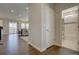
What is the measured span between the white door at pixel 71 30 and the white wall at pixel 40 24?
0.25 metres

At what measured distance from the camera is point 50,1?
2.42m

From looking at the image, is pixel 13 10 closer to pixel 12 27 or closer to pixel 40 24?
pixel 12 27

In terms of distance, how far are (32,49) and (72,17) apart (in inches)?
37.8

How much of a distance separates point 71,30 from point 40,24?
593 millimetres

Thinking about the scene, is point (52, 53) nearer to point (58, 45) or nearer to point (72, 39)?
point (58, 45)

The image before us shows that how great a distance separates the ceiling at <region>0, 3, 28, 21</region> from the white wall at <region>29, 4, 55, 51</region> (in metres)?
0.11

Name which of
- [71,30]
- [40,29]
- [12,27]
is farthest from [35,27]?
[71,30]

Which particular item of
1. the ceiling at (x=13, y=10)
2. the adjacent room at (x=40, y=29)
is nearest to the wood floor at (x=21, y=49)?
the adjacent room at (x=40, y=29)

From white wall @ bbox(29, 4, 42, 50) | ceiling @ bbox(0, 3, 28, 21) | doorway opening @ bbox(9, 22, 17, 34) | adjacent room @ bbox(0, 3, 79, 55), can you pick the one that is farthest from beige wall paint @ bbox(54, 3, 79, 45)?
doorway opening @ bbox(9, 22, 17, 34)

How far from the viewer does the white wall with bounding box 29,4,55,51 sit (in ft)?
8.02

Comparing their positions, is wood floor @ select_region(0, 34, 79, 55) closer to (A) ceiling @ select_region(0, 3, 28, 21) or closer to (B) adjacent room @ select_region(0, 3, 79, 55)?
(B) adjacent room @ select_region(0, 3, 79, 55)

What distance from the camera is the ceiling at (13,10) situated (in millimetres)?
2420

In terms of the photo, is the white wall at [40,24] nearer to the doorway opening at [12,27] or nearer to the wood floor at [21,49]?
the wood floor at [21,49]
